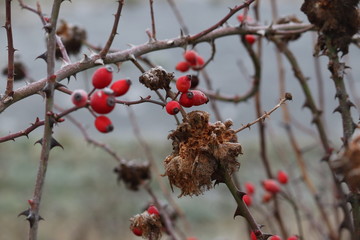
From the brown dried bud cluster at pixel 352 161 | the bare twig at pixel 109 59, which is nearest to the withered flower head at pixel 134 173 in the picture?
the bare twig at pixel 109 59

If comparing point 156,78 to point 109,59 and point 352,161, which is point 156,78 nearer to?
point 109,59

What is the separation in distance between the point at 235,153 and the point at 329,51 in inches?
20.7

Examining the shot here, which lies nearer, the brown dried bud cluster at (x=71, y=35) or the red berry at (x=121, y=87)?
the red berry at (x=121, y=87)

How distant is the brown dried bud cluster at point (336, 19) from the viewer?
1.49 metres

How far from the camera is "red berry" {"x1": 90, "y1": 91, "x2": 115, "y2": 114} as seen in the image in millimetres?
1012

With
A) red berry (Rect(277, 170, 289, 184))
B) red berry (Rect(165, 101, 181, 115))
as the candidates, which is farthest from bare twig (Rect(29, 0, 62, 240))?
red berry (Rect(277, 170, 289, 184))

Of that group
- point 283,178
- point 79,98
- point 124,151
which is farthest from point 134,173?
point 124,151

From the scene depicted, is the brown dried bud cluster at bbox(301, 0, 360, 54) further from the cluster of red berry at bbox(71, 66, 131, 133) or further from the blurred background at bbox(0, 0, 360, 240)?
the blurred background at bbox(0, 0, 360, 240)

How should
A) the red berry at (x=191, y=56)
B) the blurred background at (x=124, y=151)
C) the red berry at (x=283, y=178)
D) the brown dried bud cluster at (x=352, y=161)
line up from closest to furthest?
the brown dried bud cluster at (x=352, y=161) → the red berry at (x=191, y=56) → the red berry at (x=283, y=178) → the blurred background at (x=124, y=151)

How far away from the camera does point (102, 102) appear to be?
1.01 m

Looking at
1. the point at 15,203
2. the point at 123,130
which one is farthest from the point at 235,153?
the point at 123,130

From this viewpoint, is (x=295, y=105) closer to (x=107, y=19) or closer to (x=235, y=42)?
(x=235, y=42)

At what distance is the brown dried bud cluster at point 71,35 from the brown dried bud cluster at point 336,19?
41.9 inches

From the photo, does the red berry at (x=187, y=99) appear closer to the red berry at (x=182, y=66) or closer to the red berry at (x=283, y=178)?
the red berry at (x=182, y=66)
